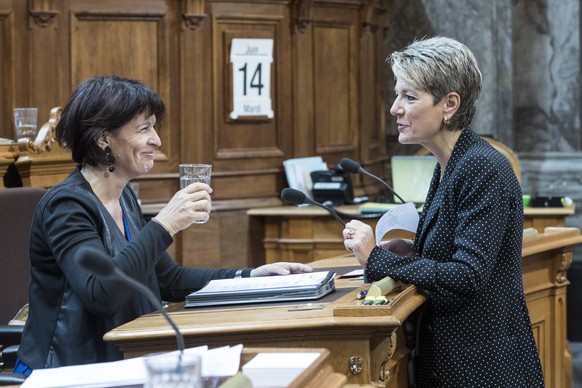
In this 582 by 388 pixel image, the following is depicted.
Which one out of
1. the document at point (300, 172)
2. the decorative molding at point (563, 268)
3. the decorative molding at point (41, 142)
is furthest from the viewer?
the document at point (300, 172)

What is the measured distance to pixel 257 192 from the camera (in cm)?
658

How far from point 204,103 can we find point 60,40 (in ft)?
3.08

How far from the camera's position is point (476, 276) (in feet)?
8.42

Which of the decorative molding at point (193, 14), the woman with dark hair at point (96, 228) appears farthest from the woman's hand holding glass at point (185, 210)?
the decorative molding at point (193, 14)

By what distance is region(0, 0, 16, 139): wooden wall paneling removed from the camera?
5.63 m

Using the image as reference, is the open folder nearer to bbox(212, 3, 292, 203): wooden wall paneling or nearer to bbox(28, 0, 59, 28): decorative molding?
bbox(28, 0, 59, 28): decorative molding

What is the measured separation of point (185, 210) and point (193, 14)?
11.9ft

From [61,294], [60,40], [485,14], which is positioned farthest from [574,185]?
[61,294]

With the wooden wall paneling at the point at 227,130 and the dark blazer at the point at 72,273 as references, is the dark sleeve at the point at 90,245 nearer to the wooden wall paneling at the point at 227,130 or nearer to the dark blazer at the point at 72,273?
the dark blazer at the point at 72,273

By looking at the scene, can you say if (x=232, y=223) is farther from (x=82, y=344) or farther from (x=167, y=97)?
(x=82, y=344)

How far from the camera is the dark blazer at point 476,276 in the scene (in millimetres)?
2596

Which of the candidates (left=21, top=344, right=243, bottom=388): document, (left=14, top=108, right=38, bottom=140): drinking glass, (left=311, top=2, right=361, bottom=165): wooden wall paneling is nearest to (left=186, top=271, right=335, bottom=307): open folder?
(left=21, top=344, right=243, bottom=388): document

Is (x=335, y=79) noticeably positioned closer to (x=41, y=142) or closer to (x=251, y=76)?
(x=251, y=76)

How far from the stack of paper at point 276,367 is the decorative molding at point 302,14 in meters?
4.76
